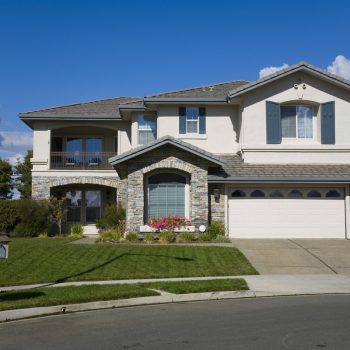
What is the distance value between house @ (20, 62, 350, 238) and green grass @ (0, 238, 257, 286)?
11.7ft

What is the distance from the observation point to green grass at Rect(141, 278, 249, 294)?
40.2 feet

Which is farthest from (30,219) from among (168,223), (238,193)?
(238,193)

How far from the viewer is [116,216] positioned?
950 inches

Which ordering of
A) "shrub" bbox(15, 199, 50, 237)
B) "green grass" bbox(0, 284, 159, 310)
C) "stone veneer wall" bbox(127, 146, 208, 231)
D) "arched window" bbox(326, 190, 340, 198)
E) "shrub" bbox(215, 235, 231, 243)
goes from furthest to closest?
"shrub" bbox(15, 199, 50, 237) → "arched window" bbox(326, 190, 340, 198) → "stone veneer wall" bbox(127, 146, 208, 231) → "shrub" bbox(215, 235, 231, 243) → "green grass" bbox(0, 284, 159, 310)

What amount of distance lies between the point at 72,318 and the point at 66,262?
21.1 feet

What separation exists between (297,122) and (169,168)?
22.0ft

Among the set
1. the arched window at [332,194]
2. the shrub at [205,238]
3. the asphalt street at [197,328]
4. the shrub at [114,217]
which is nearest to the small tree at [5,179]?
the shrub at [114,217]

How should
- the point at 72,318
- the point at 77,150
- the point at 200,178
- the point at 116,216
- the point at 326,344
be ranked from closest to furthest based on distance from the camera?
the point at 326,344
the point at 72,318
the point at 200,178
the point at 116,216
the point at 77,150

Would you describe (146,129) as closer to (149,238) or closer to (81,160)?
(81,160)

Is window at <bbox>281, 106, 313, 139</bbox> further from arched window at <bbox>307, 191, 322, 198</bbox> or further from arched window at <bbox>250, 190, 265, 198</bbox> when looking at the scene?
arched window at <bbox>250, 190, 265, 198</bbox>

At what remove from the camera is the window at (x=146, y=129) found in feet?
88.2

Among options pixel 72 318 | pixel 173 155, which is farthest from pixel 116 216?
pixel 72 318

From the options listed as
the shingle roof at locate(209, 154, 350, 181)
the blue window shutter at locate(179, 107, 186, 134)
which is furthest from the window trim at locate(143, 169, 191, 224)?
the blue window shutter at locate(179, 107, 186, 134)

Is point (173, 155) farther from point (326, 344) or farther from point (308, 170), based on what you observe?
point (326, 344)
